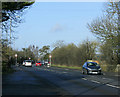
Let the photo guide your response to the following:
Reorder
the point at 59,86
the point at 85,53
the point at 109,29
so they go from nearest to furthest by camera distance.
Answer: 1. the point at 59,86
2. the point at 109,29
3. the point at 85,53

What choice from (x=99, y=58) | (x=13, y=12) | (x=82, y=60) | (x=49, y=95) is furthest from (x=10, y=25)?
(x=82, y=60)

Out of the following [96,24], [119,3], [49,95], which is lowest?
[49,95]

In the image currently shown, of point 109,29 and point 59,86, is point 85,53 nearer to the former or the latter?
point 109,29

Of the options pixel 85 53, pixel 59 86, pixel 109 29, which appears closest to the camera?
pixel 59 86

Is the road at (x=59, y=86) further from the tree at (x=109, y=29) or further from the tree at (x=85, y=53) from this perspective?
the tree at (x=85, y=53)

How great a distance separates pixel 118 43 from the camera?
33344 millimetres

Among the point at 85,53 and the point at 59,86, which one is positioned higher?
the point at 85,53

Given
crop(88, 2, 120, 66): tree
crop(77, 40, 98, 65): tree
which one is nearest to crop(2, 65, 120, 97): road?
crop(88, 2, 120, 66): tree

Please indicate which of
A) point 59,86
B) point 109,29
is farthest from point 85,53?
point 59,86

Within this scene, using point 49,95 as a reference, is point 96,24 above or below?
above

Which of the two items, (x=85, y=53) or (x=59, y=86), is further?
(x=85, y=53)

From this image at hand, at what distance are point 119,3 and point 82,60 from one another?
22.8 meters

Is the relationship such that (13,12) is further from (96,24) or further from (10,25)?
(96,24)

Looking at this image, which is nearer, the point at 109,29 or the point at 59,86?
the point at 59,86
